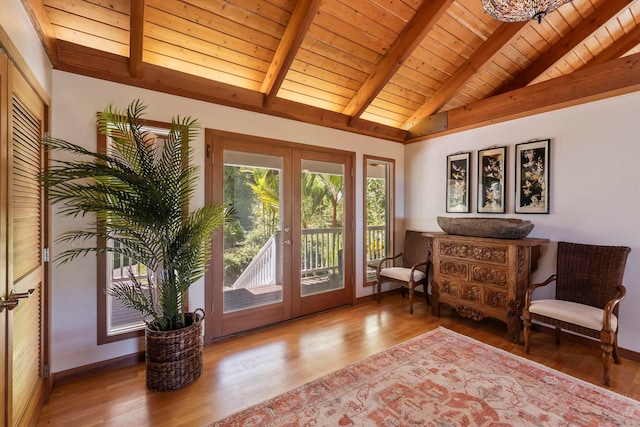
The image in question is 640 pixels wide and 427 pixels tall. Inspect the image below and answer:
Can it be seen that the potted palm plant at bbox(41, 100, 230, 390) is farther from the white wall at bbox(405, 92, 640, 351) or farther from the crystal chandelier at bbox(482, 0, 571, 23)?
the white wall at bbox(405, 92, 640, 351)

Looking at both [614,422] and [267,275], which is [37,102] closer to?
[267,275]

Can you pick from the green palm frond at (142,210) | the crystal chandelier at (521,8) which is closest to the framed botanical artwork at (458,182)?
the crystal chandelier at (521,8)

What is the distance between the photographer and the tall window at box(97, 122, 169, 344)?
8.07 feet

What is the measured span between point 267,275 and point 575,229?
11.3 feet

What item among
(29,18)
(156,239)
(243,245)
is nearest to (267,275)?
(243,245)

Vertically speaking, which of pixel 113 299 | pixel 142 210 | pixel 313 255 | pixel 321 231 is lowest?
pixel 113 299

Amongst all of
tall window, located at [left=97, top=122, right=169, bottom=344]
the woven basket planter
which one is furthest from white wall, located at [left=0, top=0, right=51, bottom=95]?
the woven basket planter

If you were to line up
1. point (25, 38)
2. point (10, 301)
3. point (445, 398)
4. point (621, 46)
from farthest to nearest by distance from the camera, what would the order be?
point (621, 46) < point (445, 398) < point (25, 38) < point (10, 301)

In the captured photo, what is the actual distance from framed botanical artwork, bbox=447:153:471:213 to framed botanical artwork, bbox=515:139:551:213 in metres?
0.62

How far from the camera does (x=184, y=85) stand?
109 inches

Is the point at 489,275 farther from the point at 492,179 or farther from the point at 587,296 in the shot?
the point at 492,179

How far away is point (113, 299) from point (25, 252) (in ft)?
3.41

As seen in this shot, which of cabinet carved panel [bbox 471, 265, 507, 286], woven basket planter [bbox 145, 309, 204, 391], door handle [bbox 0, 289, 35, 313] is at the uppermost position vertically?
door handle [bbox 0, 289, 35, 313]

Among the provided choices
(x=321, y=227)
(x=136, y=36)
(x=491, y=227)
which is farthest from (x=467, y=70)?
(x=136, y=36)
